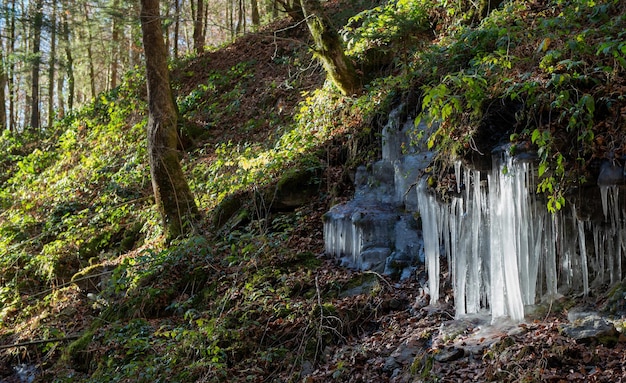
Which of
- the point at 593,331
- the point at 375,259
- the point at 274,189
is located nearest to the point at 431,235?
the point at 375,259

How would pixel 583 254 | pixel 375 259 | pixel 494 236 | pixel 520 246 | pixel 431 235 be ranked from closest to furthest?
pixel 583 254
pixel 520 246
pixel 494 236
pixel 431 235
pixel 375 259

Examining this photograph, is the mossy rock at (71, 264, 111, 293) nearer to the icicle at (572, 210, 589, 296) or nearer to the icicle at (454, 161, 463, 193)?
the icicle at (454, 161, 463, 193)

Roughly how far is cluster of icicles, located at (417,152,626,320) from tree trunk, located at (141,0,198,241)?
470 cm

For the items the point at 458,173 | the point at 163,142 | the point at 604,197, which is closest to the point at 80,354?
the point at 163,142

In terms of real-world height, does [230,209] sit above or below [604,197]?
above

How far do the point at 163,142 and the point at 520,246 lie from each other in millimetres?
5845

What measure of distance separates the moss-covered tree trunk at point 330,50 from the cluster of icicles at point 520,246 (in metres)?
3.65

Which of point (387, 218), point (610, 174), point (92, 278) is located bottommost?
point (92, 278)

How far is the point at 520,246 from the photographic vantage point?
518 cm

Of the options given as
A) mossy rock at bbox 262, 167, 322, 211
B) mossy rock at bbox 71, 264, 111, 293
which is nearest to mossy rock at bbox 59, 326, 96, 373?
mossy rock at bbox 71, 264, 111, 293

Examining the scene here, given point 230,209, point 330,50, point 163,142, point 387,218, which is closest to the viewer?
point 387,218

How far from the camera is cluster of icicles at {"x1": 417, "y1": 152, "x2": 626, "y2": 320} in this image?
16.1ft

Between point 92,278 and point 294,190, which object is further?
point 92,278

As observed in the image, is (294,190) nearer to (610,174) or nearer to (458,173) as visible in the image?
(458,173)
